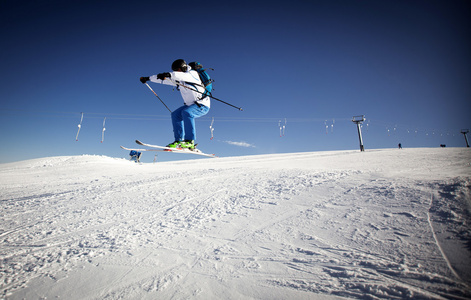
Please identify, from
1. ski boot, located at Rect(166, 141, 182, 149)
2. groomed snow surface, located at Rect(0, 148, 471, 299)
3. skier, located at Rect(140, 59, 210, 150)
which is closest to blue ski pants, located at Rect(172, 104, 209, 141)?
skier, located at Rect(140, 59, 210, 150)

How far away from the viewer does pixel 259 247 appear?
2230mm

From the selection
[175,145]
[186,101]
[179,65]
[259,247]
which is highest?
[179,65]

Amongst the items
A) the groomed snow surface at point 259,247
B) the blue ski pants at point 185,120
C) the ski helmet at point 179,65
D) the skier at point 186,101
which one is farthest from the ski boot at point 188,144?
the groomed snow surface at point 259,247

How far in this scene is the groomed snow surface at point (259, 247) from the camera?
1.63 metres

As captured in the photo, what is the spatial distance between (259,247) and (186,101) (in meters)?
4.64

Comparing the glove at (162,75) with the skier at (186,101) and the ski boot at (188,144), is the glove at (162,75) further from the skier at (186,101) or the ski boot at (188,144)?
the ski boot at (188,144)

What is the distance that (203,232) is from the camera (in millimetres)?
2695

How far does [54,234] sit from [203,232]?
2358 millimetres

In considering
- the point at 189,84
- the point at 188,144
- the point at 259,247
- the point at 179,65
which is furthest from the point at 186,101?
the point at 259,247

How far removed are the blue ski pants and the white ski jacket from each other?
0.59ft

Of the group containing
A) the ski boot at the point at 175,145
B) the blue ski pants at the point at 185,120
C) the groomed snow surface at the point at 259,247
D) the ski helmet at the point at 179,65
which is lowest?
the groomed snow surface at the point at 259,247

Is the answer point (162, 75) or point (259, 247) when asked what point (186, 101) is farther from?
point (259, 247)

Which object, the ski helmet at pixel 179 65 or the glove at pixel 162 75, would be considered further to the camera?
the ski helmet at pixel 179 65

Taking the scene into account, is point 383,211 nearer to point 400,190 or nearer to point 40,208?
point 400,190
